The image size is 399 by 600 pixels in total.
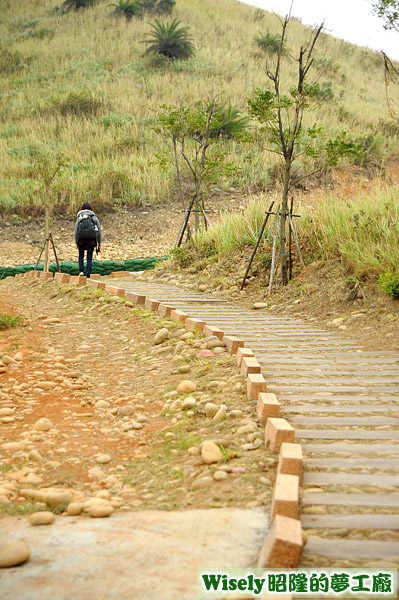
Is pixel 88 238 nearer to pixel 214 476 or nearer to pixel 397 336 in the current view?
pixel 397 336

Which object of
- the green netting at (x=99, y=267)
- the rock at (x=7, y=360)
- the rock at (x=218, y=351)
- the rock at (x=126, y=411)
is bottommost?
the green netting at (x=99, y=267)

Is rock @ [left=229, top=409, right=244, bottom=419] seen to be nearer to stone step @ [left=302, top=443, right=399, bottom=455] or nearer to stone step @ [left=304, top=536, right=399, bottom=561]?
stone step @ [left=302, top=443, right=399, bottom=455]

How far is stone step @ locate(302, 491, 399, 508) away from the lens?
2.69m

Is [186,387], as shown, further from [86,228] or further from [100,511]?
[86,228]

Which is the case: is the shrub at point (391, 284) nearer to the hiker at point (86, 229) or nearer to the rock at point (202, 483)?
the rock at point (202, 483)

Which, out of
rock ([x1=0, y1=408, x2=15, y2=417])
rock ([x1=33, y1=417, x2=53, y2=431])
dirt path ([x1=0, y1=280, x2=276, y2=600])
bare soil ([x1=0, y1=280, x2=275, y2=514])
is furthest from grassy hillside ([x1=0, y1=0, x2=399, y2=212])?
rock ([x1=33, y1=417, x2=53, y2=431])

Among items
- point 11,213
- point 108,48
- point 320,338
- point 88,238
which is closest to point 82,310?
point 88,238

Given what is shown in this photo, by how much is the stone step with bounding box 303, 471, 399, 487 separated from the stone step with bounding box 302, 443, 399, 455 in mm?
249

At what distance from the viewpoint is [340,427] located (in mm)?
3535

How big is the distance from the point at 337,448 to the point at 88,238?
837 centimetres

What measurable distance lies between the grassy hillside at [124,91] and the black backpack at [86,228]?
4.66 m

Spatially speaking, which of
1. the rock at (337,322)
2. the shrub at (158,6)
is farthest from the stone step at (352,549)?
the shrub at (158,6)

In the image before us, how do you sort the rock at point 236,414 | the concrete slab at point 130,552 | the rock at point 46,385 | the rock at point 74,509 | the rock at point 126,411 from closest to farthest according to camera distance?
the concrete slab at point 130,552
the rock at point 74,509
the rock at point 236,414
the rock at point 126,411
the rock at point 46,385

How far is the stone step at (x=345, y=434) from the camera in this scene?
3383 mm
